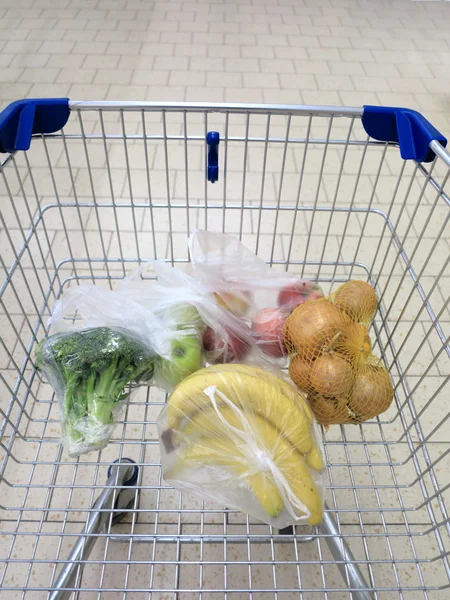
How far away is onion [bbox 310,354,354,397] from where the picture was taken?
0.63 m

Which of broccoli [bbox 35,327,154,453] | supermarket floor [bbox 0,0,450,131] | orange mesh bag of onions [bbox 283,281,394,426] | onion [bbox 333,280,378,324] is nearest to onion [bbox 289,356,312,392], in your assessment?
orange mesh bag of onions [bbox 283,281,394,426]

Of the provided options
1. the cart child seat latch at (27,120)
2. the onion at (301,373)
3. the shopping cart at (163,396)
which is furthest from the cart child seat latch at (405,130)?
the cart child seat latch at (27,120)

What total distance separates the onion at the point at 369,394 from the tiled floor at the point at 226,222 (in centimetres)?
6

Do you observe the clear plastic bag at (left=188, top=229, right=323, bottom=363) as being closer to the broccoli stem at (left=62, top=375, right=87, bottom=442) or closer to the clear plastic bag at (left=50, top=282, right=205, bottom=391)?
the clear plastic bag at (left=50, top=282, right=205, bottom=391)

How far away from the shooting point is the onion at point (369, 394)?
0.66m

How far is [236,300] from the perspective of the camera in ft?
2.60

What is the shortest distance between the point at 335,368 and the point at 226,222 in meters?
1.05

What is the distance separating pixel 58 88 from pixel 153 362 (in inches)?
76.5

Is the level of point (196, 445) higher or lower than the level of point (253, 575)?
higher

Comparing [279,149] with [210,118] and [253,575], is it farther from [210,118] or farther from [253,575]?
[253,575]

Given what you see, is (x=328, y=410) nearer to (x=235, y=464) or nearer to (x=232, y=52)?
(x=235, y=464)

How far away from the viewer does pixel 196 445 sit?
0.58m

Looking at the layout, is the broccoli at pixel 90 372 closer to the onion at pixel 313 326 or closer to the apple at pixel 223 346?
the apple at pixel 223 346

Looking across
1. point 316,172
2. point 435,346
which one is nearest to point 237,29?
point 316,172
